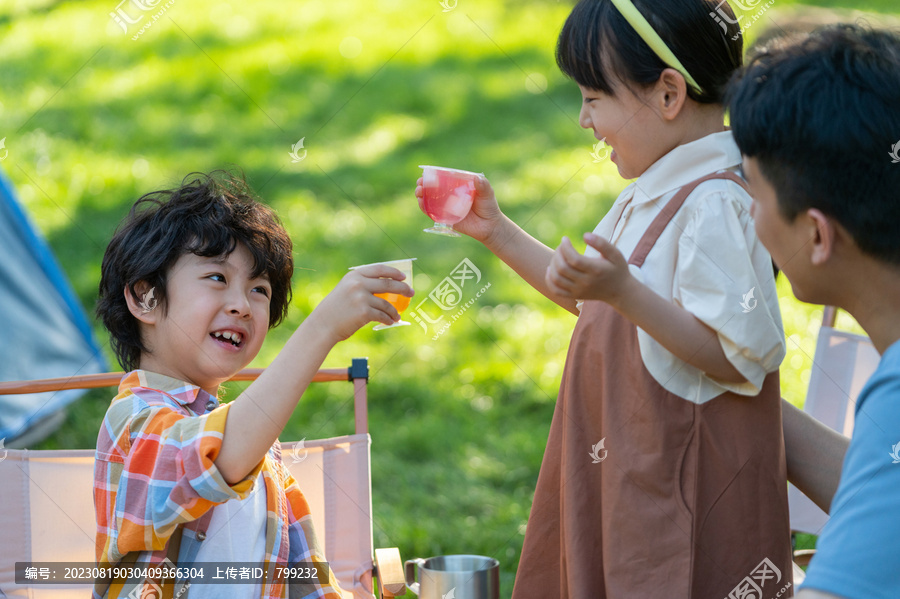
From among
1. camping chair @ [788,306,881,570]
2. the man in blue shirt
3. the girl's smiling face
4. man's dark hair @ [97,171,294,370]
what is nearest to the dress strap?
the girl's smiling face

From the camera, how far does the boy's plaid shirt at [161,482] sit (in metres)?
1.57

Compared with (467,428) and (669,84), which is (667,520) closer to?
(669,84)

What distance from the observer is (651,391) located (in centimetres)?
171

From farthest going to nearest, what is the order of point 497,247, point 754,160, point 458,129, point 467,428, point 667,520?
point 458,129 → point 467,428 → point 497,247 → point 667,520 → point 754,160

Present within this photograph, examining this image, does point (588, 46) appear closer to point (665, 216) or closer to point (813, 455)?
point (665, 216)

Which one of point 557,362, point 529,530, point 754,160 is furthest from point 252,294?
point 557,362

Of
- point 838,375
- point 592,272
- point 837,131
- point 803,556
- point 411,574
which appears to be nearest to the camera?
point 837,131

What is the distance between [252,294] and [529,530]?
2.55 ft

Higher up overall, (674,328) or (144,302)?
(144,302)

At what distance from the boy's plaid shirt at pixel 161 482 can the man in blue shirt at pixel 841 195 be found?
966 millimetres

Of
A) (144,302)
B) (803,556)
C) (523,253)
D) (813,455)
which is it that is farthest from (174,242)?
(803,556)

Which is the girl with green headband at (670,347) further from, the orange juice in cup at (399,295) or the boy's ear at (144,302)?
the boy's ear at (144,302)

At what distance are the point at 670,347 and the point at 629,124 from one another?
0.49 m

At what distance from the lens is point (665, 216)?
1.75 meters
